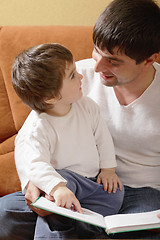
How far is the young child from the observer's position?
1.15 metres

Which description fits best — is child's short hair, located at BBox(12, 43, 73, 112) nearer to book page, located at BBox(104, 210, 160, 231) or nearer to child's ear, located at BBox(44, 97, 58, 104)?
child's ear, located at BBox(44, 97, 58, 104)

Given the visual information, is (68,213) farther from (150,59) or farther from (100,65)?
(150,59)

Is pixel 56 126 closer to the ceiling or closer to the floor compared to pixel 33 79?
closer to the floor

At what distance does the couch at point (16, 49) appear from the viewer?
5.66 feet

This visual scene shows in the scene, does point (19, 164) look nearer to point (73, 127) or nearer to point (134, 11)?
point (73, 127)

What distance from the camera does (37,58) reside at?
1.15 metres

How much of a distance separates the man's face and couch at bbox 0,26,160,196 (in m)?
0.42

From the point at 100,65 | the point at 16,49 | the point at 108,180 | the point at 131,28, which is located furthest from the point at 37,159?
the point at 16,49

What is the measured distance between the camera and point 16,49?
175cm

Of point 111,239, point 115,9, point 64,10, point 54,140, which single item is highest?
point 115,9

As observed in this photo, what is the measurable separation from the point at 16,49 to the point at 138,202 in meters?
1.06

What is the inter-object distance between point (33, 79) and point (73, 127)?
0.90 feet

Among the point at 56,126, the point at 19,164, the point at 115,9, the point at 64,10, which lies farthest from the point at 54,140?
the point at 64,10

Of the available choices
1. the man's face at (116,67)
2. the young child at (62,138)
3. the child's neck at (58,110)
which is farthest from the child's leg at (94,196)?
the man's face at (116,67)
